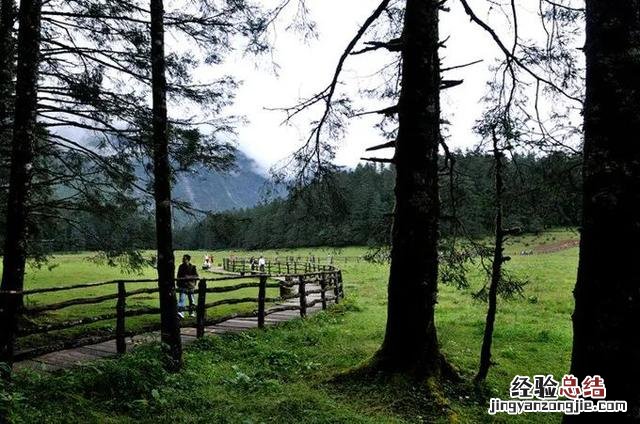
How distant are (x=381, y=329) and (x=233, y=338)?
3732 mm

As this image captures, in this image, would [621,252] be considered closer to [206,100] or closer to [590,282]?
[590,282]

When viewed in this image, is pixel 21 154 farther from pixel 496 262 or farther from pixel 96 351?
pixel 496 262

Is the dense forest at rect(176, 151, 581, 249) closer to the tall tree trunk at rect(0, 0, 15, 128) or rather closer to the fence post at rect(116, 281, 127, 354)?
the fence post at rect(116, 281, 127, 354)

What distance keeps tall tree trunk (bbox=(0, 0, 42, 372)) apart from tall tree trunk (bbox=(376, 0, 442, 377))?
215 inches

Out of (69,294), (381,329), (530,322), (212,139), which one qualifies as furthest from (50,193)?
(530,322)

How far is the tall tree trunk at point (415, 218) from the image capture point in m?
6.18

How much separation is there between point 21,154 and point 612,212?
746 cm

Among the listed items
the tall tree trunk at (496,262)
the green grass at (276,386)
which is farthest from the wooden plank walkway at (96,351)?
the tall tree trunk at (496,262)

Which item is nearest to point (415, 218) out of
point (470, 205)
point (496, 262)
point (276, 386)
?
point (496, 262)

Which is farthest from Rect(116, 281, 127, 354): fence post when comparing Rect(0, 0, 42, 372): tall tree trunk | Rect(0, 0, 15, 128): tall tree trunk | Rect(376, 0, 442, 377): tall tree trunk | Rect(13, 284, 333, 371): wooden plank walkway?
Rect(376, 0, 442, 377): tall tree trunk

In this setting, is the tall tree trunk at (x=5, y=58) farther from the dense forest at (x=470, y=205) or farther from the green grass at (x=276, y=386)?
the green grass at (x=276, y=386)

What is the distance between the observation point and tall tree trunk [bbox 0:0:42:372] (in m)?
6.27

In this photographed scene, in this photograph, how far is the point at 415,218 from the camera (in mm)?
6242

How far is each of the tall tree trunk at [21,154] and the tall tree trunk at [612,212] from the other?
7129 mm
